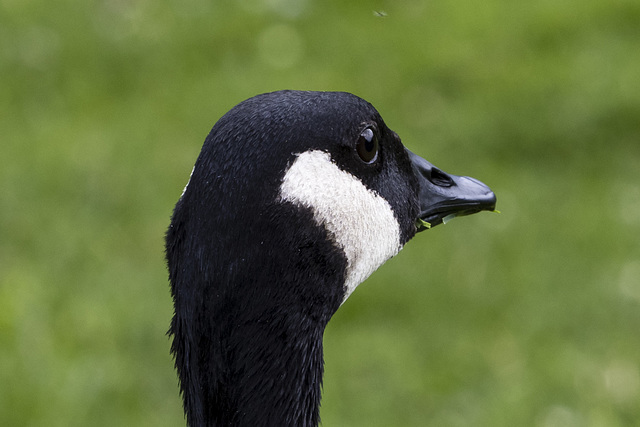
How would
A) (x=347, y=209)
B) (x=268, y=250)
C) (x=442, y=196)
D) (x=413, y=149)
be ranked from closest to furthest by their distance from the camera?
(x=268, y=250), (x=347, y=209), (x=442, y=196), (x=413, y=149)

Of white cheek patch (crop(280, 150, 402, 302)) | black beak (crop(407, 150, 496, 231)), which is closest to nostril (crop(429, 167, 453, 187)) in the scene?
black beak (crop(407, 150, 496, 231))

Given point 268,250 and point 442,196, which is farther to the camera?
point 442,196

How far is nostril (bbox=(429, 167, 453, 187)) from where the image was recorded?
2414 mm

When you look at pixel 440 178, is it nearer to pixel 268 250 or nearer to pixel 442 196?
pixel 442 196

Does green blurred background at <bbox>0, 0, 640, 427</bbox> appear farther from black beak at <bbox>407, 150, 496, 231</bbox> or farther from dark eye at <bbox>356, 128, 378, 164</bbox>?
dark eye at <bbox>356, 128, 378, 164</bbox>

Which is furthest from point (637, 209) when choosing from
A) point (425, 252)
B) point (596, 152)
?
point (425, 252)

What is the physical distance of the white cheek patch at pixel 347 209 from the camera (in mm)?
1854

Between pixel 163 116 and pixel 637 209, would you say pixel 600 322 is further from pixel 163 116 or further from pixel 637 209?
pixel 163 116

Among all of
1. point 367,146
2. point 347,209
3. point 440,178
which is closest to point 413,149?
point 440,178

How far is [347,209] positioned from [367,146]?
0.18m

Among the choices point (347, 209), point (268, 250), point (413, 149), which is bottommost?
point (268, 250)

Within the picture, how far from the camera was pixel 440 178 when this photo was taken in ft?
7.98

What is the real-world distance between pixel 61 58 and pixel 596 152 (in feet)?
10.6

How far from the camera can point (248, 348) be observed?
188 centimetres
